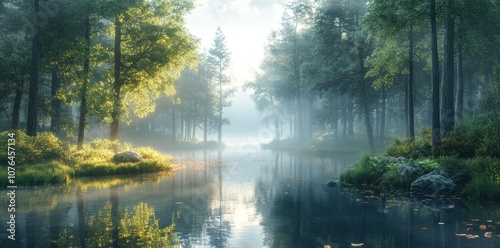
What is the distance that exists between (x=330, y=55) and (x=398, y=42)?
1203 cm

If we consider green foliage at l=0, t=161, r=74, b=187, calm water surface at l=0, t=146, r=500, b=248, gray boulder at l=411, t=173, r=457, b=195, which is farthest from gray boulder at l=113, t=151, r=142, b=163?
gray boulder at l=411, t=173, r=457, b=195

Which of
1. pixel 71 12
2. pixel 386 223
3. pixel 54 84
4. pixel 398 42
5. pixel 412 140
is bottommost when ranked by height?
pixel 386 223

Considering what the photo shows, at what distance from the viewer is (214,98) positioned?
6994 centimetres

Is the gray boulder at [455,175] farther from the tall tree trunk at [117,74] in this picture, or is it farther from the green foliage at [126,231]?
the tall tree trunk at [117,74]

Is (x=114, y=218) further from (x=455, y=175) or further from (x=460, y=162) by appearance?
(x=460, y=162)

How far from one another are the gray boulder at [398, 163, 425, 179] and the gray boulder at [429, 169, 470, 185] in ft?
2.45

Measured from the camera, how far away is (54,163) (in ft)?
63.6

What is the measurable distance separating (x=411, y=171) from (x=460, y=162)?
6.28 ft

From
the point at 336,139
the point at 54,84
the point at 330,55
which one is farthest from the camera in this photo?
the point at 336,139

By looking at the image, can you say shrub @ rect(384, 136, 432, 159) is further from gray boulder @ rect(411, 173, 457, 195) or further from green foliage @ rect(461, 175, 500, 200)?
green foliage @ rect(461, 175, 500, 200)

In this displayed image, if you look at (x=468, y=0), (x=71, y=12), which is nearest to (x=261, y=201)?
(x=468, y=0)

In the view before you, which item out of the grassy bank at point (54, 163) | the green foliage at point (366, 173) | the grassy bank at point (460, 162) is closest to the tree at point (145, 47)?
the grassy bank at point (54, 163)

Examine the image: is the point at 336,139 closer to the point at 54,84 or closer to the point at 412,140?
Answer: the point at 412,140

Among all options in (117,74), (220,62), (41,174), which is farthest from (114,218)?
(220,62)
